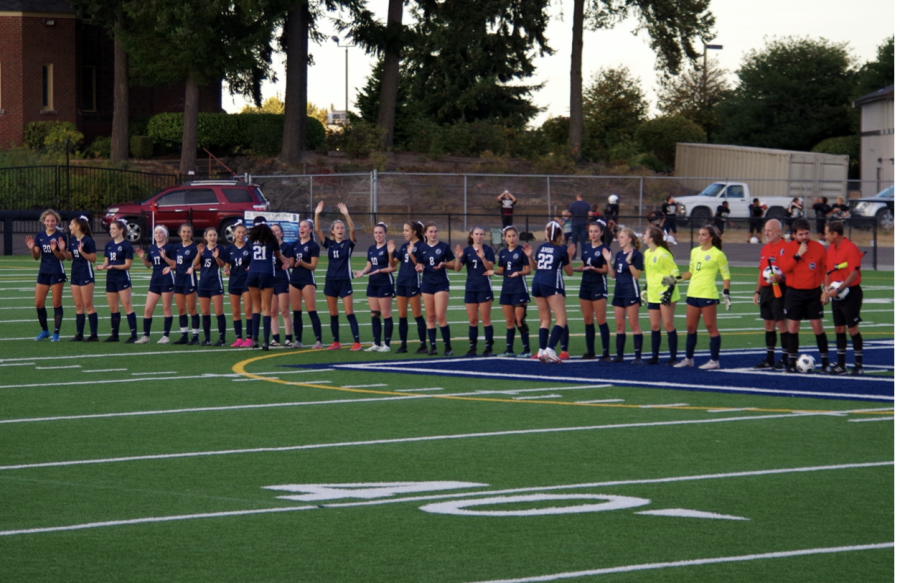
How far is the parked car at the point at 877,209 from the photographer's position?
4159cm

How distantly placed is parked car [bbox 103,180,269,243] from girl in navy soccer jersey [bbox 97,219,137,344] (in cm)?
1768

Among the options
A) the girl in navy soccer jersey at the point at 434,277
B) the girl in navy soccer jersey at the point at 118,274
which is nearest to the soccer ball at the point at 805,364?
the girl in navy soccer jersey at the point at 434,277

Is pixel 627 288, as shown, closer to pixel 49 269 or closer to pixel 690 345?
pixel 690 345

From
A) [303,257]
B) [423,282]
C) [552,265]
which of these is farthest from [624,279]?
[303,257]

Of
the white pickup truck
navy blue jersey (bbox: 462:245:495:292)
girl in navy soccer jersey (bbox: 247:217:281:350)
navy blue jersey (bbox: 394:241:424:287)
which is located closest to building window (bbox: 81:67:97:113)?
the white pickup truck

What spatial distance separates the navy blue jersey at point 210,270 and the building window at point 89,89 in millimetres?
36645

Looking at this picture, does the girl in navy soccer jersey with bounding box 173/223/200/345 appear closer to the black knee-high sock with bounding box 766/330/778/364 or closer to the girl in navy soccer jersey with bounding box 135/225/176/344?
the girl in navy soccer jersey with bounding box 135/225/176/344

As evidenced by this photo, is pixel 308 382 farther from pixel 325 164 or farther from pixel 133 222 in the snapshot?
pixel 325 164

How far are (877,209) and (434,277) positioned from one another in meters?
28.9

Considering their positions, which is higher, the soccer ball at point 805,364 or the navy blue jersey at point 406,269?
the navy blue jersey at point 406,269

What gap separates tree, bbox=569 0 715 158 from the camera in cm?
5431

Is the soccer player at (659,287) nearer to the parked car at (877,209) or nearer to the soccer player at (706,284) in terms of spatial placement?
the soccer player at (706,284)

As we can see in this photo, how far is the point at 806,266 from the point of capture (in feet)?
49.6

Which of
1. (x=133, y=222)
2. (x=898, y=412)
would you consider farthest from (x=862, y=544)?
(x=133, y=222)
